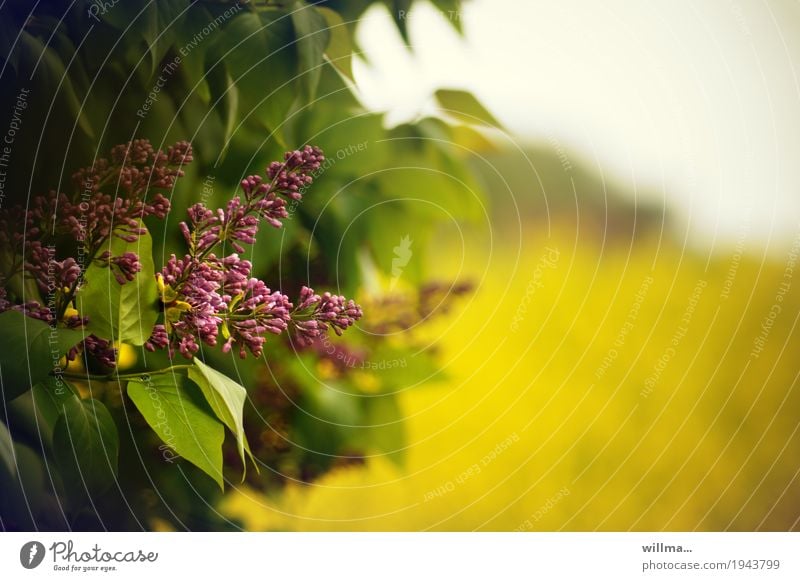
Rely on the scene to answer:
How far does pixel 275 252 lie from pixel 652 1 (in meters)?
0.53

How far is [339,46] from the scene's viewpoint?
3.20ft

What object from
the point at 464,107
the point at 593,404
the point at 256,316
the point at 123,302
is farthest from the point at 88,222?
the point at 593,404

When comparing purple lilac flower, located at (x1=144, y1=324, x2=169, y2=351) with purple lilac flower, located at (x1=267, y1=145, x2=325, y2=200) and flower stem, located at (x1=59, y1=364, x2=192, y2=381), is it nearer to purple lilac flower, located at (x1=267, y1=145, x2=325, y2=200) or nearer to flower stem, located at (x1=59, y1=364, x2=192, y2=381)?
flower stem, located at (x1=59, y1=364, x2=192, y2=381)

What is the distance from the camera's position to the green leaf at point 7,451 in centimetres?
95

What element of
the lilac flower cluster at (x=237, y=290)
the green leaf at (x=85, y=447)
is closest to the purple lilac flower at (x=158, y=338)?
the lilac flower cluster at (x=237, y=290)

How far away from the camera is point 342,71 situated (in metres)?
0.97

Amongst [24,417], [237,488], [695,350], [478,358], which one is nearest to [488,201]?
[478,358]

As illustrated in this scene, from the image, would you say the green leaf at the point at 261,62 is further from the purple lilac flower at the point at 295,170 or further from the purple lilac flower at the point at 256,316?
the purple lilac flower at the point at 256,316

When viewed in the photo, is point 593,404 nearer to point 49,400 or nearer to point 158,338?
point 158,338

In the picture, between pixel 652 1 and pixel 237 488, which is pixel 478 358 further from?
pixel 652 1

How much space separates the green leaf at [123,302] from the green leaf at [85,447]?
0.34 ft

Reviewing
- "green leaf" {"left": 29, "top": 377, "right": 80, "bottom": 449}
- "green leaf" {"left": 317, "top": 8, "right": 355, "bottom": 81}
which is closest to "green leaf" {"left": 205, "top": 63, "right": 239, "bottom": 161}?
"green leaf" {"left": 317, "top": 8, "right": 355, "bottom": 81}

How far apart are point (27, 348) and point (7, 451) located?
129 mm
